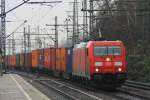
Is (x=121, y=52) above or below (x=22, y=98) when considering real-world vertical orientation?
above

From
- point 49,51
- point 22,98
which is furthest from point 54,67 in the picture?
point 22,98

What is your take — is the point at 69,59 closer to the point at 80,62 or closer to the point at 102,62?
the point at 80,62

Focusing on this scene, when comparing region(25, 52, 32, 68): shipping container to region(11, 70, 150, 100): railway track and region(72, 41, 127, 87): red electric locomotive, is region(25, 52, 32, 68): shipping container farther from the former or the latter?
region(72, 41, 127, 87): red electric locomotive

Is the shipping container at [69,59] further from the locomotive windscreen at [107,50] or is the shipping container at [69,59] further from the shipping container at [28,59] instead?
the shipping container at [28,59]

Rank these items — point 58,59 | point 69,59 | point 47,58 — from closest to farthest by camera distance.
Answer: point 69,59 → point 58,59 → point 47,58

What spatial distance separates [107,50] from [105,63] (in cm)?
104

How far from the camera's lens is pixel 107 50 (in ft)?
97.0

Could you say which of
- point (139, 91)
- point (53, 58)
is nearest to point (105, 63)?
point (139, 91)

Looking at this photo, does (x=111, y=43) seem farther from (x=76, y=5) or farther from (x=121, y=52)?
(x=76, y=5)

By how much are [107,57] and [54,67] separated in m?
21.9

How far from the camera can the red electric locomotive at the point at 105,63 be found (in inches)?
1119

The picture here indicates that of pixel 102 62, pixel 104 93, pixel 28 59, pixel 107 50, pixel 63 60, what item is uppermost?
pixel 107 50

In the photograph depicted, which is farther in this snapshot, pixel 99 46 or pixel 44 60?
pixel 44 60

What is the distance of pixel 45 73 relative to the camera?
198 ft
